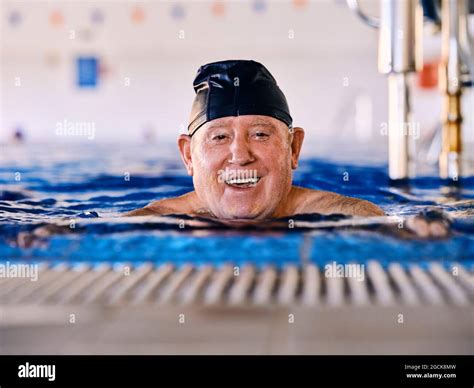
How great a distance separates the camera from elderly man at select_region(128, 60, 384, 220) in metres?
0.80

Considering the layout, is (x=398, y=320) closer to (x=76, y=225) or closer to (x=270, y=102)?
(x=270, y=102)

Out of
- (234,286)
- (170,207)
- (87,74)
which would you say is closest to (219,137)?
(170,207)

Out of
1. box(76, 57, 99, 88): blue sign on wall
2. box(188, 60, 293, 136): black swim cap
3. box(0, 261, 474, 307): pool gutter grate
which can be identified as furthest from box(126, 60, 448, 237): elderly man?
box(76, 57, 99, 88): blue sign on wall

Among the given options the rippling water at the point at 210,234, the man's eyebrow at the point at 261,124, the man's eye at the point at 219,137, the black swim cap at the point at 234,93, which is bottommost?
the rippling water at the point at 210,234

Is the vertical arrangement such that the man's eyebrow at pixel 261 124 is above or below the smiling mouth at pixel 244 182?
above

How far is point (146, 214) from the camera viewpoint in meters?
0.89

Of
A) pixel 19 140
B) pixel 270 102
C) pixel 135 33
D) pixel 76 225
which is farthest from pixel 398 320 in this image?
pixel 135 33

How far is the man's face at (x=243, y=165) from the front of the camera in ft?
2.62

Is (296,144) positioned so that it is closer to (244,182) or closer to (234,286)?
(244,182)

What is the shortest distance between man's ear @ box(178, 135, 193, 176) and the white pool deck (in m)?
0.15

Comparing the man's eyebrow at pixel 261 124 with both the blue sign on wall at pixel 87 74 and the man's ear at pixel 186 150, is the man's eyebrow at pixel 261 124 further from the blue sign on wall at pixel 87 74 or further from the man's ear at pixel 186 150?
the blue sign on wall at pixel 87 74

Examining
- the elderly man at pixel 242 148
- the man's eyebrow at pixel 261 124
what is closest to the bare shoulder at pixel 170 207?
the elderly man at pixel 242 148

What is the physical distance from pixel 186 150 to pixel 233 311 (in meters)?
0.24

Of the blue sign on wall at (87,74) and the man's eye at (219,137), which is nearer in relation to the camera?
the man's eye at (219,137)
